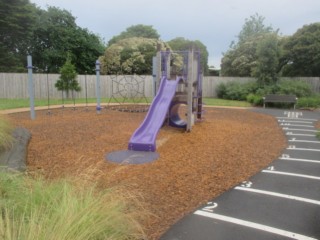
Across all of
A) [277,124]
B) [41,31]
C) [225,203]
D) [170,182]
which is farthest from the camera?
[41,31]

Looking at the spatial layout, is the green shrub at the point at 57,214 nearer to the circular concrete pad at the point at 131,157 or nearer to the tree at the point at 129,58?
the circular concrete pad at the point at 131,157

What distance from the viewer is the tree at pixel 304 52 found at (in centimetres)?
2202

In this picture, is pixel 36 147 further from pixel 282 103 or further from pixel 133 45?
pixel 133 45

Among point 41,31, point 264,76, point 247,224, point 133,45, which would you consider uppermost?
point 41,31

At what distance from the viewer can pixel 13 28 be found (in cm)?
2514

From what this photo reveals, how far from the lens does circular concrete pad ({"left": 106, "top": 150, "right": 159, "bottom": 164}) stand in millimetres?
5945

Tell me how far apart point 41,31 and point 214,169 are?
28.8m

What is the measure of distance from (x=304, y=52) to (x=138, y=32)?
24695 mm

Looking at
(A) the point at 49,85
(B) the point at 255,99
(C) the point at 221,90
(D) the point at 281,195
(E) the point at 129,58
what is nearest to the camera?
(D) the point at 281,195

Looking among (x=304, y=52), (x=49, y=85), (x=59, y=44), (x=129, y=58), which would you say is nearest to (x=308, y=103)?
(x=304, y=52)

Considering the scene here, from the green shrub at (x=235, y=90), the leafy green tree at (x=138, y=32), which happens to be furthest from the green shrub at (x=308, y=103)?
the leafy green tree at (x=138, y=32)

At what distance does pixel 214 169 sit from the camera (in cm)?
557

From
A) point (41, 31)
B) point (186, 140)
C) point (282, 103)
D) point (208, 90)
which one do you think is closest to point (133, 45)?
point (208, 90)

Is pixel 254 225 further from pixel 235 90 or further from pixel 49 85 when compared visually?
pixel 49 85
